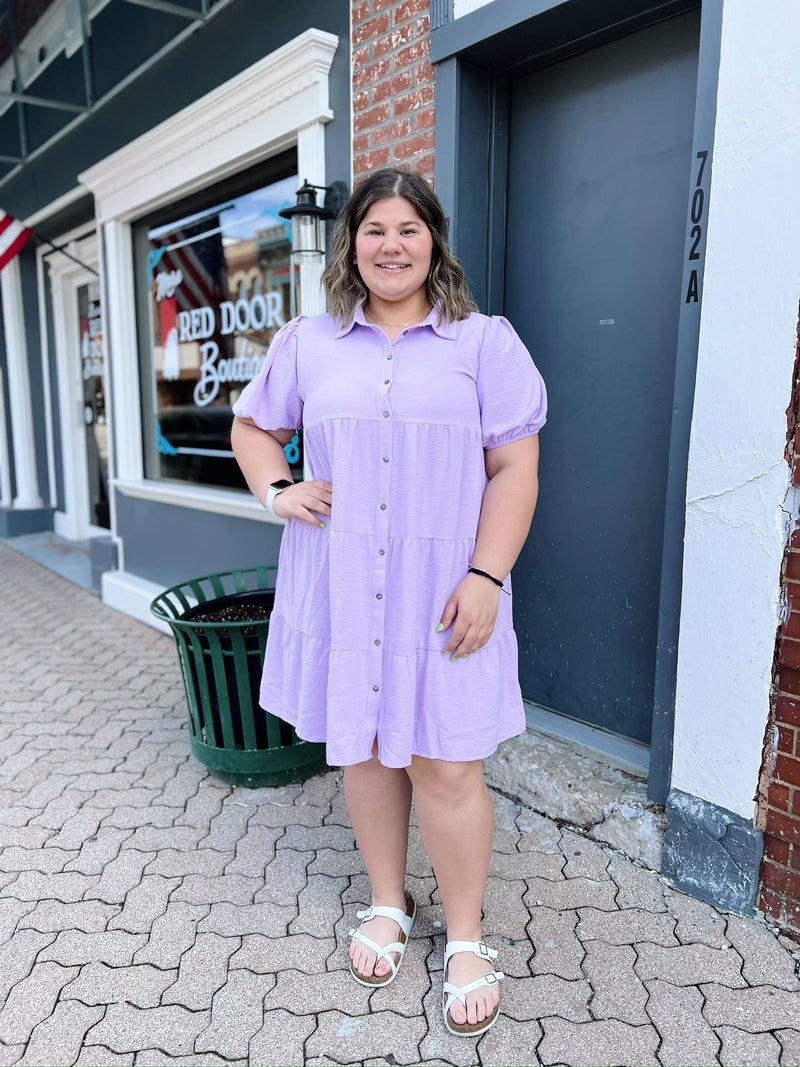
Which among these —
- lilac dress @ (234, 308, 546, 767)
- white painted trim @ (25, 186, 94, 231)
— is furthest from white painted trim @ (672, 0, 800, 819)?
white painted trim @ (25, 186, 94, 231)

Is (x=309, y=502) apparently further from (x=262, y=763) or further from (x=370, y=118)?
(x=370, y=118)

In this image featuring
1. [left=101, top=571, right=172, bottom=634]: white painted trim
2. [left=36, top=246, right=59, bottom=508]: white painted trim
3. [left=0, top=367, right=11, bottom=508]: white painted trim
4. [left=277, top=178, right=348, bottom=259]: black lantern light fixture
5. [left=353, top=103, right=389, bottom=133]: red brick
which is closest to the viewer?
[left=353, top=103, right=389, bottom=133]: red brick

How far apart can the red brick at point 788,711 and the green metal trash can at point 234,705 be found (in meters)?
1.60

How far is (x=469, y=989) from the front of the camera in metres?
1.82

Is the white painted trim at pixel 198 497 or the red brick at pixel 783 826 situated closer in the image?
the red brick at pixel 783 826

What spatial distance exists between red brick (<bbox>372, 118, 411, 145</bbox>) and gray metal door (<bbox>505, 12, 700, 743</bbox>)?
395 mm

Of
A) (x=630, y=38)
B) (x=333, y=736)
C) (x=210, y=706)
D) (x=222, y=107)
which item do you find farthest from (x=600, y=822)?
(x=222, y=107)

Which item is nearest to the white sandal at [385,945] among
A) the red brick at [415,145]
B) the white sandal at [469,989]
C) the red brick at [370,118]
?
the white sandal at [469,989]

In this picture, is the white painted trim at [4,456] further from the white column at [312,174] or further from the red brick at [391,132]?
the red brick at [391,132]

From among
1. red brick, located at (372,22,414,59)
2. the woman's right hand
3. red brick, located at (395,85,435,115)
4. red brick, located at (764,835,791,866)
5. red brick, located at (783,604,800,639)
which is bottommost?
red brick, located at (764,835,791,866)

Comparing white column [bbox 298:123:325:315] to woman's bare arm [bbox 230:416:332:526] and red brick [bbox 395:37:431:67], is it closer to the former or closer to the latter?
red brick [bbox 395:37:431:67]

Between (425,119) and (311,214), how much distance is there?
665 millimetres

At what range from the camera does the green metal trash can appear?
2.78 meters

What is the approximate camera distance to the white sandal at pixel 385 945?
193 centimetres
